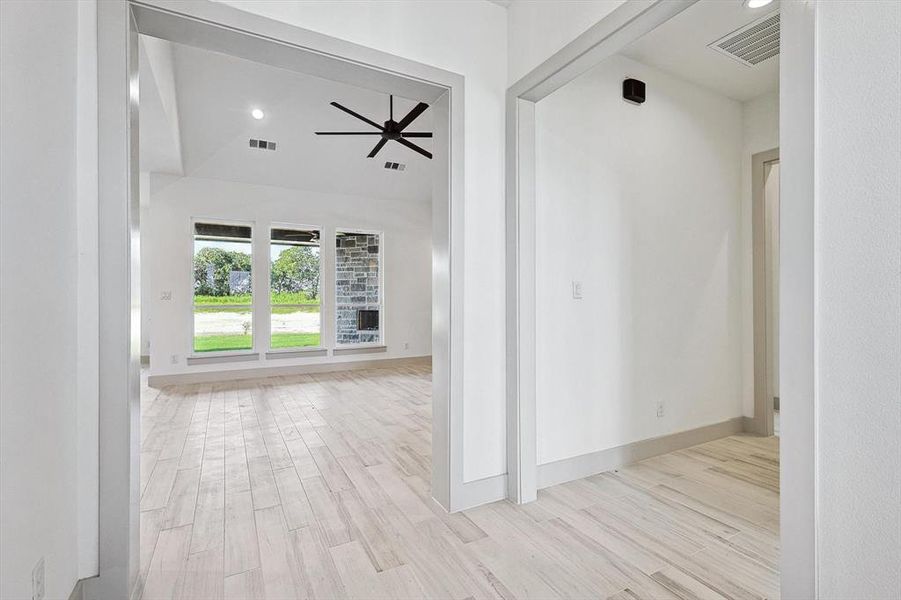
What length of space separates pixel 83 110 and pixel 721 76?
13.2ft

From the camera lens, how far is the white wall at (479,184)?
230 centimetres

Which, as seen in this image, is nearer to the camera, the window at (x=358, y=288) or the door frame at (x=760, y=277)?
the door frame at (x=760, y=277)

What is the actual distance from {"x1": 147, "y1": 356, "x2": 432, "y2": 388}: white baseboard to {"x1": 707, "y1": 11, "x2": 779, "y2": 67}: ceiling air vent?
595cm

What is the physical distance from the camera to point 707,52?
2.97 m

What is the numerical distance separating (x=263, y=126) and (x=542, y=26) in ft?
13.8

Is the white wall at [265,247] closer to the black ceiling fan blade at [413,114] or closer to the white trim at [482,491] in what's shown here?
the black ceiling fan blade at [413,114]

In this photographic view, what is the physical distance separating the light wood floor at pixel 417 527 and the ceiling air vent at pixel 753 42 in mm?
2836

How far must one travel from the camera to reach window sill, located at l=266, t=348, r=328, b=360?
639 centimetres

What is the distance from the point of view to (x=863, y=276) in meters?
1.12

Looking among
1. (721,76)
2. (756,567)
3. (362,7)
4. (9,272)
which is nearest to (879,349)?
(756,567)

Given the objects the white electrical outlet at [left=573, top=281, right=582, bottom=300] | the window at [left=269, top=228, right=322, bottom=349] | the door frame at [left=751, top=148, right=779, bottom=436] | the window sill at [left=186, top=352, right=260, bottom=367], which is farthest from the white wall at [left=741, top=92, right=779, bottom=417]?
Result: the window sill at [left=186, top=352, right=260, bottom=367]

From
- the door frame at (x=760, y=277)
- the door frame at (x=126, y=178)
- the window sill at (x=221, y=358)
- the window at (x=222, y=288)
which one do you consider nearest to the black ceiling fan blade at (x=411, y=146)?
the door frame at (x=126, y=178)

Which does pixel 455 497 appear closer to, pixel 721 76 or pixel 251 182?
pixel 721 76

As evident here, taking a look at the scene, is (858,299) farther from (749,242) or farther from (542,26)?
(749,242)
